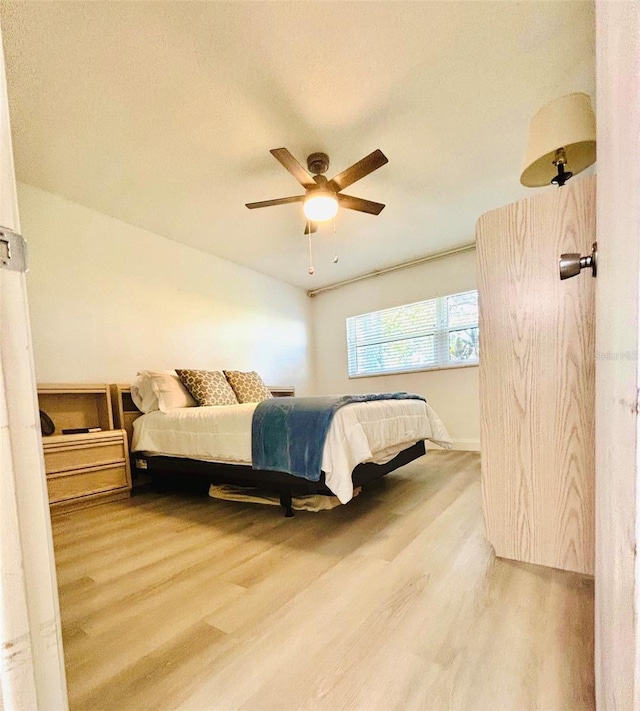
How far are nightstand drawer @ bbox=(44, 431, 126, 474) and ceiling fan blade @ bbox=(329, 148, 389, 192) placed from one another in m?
2.53

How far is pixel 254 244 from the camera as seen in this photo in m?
3.65

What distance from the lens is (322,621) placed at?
1042 mm

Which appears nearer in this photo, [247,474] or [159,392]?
[247,474]

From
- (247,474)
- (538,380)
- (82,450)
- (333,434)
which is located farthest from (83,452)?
(538,380)

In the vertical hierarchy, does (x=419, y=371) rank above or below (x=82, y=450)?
above

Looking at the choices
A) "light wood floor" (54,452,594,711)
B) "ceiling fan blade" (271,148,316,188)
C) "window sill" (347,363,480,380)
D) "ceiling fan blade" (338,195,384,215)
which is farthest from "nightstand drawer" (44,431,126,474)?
"window sill" (347,363,480,380)

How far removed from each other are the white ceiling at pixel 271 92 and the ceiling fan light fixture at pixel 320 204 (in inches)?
13.7

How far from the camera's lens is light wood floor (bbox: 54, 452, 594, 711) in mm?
798

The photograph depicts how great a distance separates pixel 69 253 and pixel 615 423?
3.53m

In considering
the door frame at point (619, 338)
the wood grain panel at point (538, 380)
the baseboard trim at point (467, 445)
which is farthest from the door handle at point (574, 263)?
the baseboard trim at point (467, 445)

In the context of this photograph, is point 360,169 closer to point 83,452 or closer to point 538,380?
point 538,380

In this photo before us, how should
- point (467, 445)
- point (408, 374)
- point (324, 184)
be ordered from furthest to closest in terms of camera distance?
point (408, 374), point (467, 445), point (324, 184)

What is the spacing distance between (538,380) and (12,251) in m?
1.52

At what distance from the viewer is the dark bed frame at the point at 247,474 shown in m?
1.87
